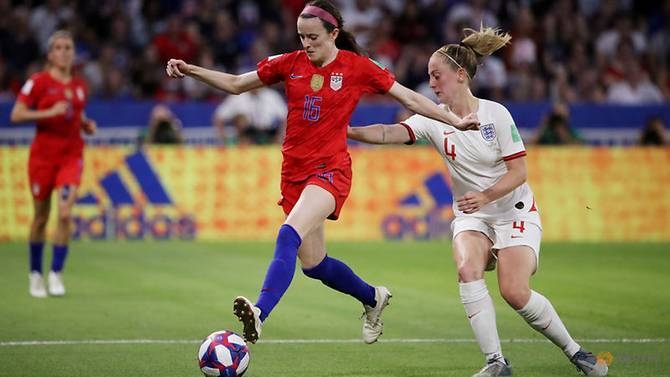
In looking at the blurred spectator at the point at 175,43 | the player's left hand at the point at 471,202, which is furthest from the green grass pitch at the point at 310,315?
the blurred spectator at the point at 175,43

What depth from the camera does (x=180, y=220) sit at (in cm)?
1881

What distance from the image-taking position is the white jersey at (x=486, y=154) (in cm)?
836

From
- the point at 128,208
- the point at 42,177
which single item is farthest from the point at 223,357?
the point at 128,208

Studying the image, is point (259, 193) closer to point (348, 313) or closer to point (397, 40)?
point (397, 40)

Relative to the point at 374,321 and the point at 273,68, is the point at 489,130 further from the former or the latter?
the point at 374,321

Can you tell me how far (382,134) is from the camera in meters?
8.76

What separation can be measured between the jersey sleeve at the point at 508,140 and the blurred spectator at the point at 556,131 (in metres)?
11.6

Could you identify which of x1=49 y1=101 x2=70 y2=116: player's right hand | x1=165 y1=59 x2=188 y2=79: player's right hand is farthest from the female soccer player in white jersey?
x1=49 y1=101 x2=70 y2=116: player's right hand

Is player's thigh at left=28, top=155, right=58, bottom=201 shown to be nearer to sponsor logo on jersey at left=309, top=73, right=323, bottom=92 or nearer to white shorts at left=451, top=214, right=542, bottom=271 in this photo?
sponsor logo on jersey at left=309, top=73, right=323, bottom=92

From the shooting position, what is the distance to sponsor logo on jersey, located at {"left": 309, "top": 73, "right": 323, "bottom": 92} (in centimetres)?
862

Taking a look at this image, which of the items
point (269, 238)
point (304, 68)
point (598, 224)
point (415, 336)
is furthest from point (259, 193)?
point (304, 68)

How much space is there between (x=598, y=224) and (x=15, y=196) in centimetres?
884

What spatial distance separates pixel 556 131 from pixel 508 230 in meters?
11.7

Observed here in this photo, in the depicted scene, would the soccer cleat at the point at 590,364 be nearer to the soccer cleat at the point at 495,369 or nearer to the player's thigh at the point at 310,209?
the soccer cleat at the point at 495,369
